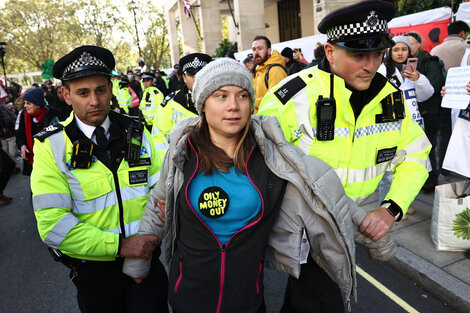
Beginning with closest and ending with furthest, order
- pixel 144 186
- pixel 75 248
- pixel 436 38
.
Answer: pixel 75 248 → pixel 144 186 → pixel 436 38

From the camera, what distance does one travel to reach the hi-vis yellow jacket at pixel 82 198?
182 centimetres

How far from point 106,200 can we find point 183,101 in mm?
2886

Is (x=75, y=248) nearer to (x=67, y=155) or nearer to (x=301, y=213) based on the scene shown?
(x=67, y=155)

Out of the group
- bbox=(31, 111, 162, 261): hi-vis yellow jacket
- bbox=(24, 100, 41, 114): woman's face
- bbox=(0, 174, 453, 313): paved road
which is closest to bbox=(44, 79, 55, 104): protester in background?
bbox=(24, 100, 41, 114): woman's face

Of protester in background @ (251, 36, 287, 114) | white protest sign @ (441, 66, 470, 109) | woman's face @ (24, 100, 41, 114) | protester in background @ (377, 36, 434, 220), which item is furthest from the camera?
protester in background @ (251, 36, 287, 114)

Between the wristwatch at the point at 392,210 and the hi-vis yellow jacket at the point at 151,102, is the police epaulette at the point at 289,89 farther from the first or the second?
the hi-vis yellow jacket at the point at 151,102

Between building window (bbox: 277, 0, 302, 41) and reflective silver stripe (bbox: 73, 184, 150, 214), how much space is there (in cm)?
2455

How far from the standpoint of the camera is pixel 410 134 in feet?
7.25

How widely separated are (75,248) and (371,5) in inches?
82.2

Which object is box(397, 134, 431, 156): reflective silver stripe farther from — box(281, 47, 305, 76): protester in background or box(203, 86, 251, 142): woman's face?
box(281, 47, 305, 76): protester in background

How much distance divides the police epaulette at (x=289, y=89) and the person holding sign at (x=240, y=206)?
0.35 metres

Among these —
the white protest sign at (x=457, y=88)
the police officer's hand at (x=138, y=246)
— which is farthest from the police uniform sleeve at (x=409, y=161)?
the white protest sign at (x=457, y=88)

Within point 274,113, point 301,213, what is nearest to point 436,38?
point 274,113

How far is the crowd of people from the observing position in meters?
1.65
